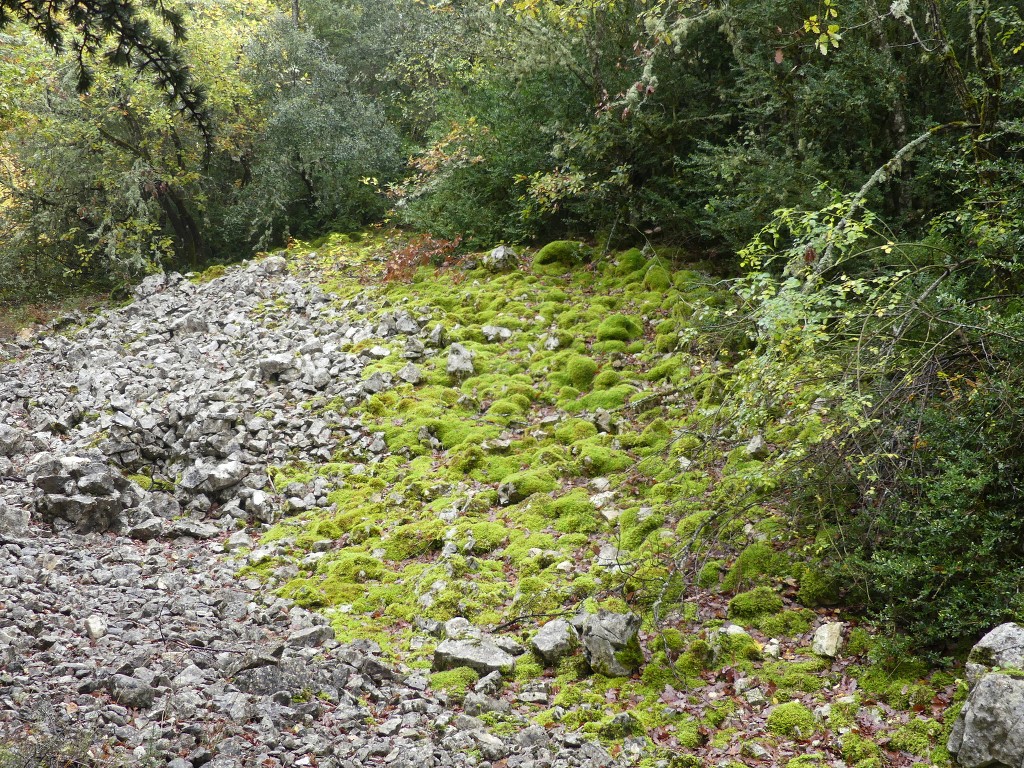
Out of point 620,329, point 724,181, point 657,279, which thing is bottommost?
point 620,329

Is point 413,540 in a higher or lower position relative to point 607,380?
lower

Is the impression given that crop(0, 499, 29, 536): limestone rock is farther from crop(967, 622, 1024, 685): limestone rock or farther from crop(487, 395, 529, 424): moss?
crop(967, 622, 1024, 685): limestone rock

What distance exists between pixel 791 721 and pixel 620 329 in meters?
5.94

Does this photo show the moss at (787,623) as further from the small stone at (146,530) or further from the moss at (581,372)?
the small stone at (146,530)

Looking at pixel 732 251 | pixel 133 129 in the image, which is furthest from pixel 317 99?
pixel 732 251

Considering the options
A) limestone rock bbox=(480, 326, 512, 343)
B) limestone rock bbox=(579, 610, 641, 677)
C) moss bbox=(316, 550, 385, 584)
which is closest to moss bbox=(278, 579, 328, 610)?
moss bbox=(316, 550, 385, 584)

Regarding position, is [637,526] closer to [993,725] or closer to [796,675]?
[796,675]

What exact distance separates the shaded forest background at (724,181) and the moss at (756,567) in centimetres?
28

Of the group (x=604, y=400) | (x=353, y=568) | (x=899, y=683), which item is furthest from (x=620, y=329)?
(x=899, y=683)

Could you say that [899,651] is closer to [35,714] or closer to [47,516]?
[35,714]

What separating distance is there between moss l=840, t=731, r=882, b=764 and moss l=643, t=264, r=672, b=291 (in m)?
6.79

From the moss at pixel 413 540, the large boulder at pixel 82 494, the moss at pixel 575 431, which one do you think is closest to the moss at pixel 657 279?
the moss at pixel 575 431

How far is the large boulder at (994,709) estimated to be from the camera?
3.48 m

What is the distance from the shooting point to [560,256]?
38.6 feet
